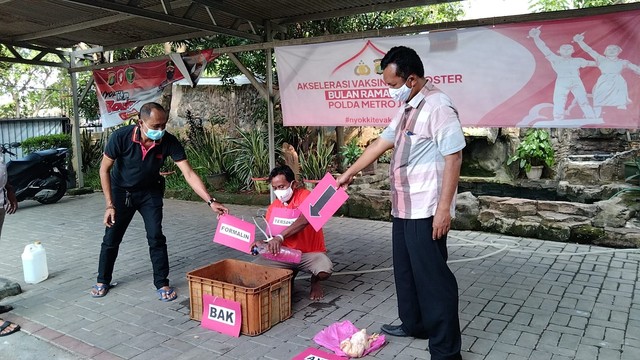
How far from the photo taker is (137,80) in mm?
8547

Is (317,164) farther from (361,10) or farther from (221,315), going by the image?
(221,315)

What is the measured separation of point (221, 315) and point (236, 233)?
61 cm

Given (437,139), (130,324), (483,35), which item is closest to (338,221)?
(483,35)

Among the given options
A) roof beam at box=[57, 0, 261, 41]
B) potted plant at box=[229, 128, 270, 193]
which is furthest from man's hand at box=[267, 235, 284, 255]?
potted plant at box=[229, 128, 270, 193]

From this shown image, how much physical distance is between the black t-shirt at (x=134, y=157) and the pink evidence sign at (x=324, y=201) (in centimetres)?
131

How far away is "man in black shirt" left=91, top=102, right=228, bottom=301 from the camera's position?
399 centimetres

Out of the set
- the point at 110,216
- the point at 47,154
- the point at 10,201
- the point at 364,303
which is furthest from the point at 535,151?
the point at 47,154

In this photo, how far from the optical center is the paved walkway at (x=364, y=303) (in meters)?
3.34

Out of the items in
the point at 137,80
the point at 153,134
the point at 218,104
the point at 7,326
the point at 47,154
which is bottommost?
the point at 7,326

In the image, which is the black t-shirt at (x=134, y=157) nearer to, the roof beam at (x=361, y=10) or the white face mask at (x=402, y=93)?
the white face mask at (x=402, y=93)

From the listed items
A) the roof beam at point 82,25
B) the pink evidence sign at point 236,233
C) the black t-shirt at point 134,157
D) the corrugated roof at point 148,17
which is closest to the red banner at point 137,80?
the corrugated roof at point 148,17

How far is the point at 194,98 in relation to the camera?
1265 centimetres

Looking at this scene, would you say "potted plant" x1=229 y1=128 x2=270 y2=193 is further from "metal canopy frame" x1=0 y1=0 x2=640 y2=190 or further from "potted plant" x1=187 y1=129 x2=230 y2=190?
"metal canopy frame" x1=0 y1=0 x2=640 y2=190

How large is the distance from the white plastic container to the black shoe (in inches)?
135
